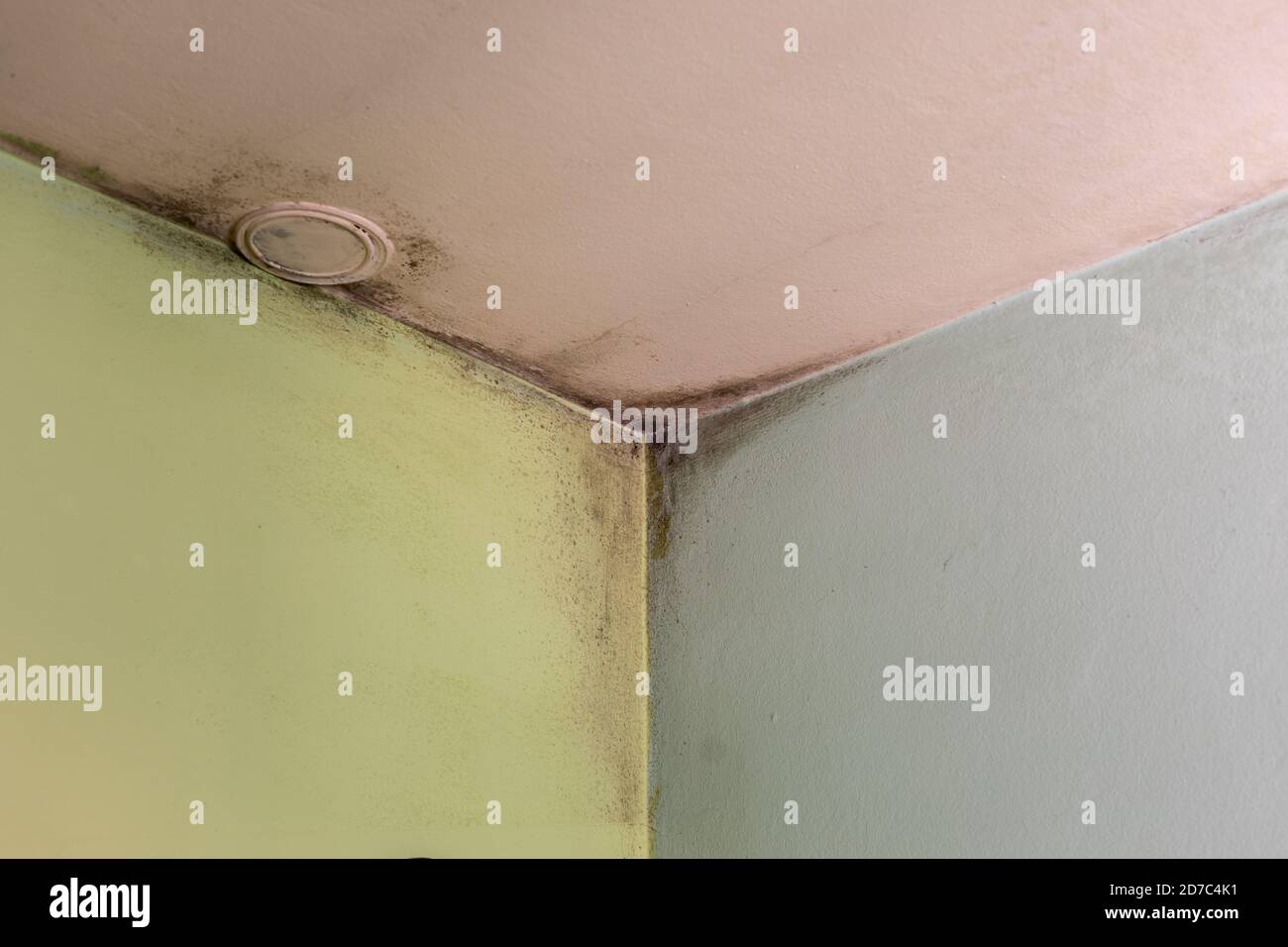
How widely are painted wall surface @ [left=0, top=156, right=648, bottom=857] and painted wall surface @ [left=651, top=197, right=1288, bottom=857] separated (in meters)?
0.25

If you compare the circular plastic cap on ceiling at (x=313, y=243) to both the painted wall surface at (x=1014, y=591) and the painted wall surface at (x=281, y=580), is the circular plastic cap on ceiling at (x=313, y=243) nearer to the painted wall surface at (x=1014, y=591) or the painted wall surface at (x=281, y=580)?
the painted wall surface at (x=281, y=580)

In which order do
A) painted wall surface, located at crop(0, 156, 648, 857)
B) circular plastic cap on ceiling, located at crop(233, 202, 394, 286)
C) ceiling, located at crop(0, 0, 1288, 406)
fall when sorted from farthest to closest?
circular plastic cap on ceiling, located at crop(233, 202, 394, 286), painted wall surface, located at crop(0, 156, 648, 857), ceiling, located at crop(0, 0, 1288, 406)

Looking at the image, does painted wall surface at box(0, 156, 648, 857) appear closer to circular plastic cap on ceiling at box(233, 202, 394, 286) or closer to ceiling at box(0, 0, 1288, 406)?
circular plastic cap on ceiling at box(233, 202, 394, 286)

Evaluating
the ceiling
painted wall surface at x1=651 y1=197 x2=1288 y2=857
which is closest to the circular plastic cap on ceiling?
the ceiling

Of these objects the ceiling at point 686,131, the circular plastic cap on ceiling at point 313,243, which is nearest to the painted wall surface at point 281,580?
the circular plastic cap on ceiling at point 313,243

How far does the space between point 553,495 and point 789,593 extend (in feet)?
1.46

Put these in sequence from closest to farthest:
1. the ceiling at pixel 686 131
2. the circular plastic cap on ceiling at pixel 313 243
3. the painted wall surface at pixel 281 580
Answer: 1. the ceiling at pixel 686 131
2. the painted wall surface at pixel 281 580
3. the circular plastic cap on ceiling at pixel 313 243

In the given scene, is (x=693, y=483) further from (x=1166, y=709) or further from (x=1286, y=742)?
(x=1286, y=742)

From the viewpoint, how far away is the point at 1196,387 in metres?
1.45

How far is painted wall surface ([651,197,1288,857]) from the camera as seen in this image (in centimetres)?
136

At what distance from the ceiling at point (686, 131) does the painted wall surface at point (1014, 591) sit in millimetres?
157

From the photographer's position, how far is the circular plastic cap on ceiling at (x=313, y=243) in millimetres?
1505

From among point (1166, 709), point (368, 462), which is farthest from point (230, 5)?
point (1166, 709)

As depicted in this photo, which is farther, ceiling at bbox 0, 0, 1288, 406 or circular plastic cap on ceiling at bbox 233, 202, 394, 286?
circular plastic cap on ceiling at bbox 233, 202, 394, 286
